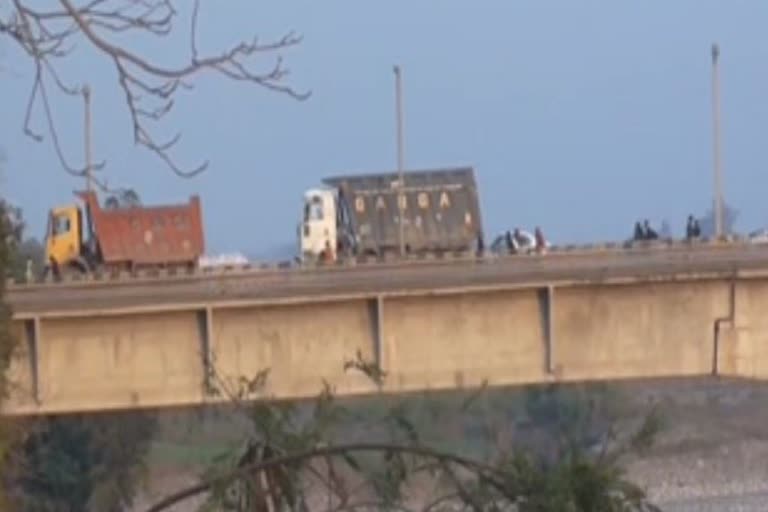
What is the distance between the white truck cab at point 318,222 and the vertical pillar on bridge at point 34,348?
79.4ft

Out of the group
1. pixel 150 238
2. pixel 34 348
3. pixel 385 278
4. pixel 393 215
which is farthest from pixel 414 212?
pixel 34 348

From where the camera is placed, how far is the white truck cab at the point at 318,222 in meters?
60.3

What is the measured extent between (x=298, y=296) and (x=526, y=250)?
10456 mm

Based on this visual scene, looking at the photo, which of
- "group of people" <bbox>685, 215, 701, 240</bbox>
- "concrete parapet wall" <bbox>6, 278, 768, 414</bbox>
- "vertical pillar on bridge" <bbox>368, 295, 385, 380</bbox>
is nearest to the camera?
"concrete parapet wall" <bbox>6, 278, 768, 414</bbox>

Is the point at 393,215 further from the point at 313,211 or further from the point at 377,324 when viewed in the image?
the point at 377,324

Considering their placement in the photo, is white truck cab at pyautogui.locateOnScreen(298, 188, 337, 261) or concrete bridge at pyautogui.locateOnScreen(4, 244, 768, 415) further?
white truck cab at pyautogui.locateOnScreen(298, 188, 337, 261)

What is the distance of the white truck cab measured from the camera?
60.3 m

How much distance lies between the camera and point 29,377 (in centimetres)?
3525

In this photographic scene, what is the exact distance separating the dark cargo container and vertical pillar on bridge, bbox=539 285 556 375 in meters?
21.0

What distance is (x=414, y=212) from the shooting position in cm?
5978

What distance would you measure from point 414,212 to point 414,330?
74.5 feet

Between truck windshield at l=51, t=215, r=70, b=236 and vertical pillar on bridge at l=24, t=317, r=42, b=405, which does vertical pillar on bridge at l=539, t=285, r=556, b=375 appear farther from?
truck windshield at l=51, t=215, r=70, b=236

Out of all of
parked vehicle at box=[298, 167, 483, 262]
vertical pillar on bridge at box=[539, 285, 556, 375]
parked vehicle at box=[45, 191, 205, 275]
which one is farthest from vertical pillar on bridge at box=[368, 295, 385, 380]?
parked vehicle at box=[298, 167, 483, 262]

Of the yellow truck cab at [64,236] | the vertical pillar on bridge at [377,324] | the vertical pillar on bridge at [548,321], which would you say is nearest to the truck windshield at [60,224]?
the yellow truck cab at [64,236]
